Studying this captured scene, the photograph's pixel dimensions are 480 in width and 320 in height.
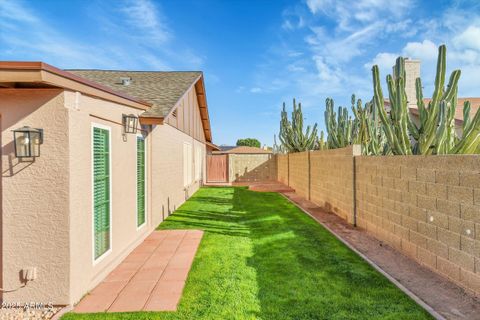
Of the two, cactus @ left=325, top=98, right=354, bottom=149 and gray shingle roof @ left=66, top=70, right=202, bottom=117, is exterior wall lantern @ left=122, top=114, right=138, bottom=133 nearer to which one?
gray shingle roof @ left=66, top=70, right=202, bottom=117

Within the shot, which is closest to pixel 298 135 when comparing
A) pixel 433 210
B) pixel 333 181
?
pixel 333 181

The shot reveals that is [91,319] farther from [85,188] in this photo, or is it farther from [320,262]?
[320,262]

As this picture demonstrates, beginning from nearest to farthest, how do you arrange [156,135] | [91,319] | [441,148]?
1. [91,319]
2. [441,148]
3. [156,135]

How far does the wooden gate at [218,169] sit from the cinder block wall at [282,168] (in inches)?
181

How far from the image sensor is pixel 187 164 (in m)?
13.5

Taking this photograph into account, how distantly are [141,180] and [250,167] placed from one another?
1672cm

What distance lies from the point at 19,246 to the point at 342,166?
876 centimetres

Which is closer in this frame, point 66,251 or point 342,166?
point 66,251

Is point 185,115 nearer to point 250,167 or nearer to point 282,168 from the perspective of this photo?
point 282,168

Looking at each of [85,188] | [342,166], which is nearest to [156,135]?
[85,188]

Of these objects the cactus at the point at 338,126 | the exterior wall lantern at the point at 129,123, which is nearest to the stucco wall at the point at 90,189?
the exterior wall lantern at the point at 129,123

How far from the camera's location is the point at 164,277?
15.3 feet

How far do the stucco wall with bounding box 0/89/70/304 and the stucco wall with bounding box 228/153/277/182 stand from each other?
772 inches

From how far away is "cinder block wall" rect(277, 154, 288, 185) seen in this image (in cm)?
1918
